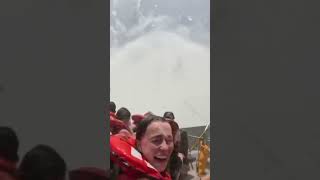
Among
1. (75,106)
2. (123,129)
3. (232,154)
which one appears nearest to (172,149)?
(123,129)

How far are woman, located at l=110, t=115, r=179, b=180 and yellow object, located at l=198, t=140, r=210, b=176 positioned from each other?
8.4 inches

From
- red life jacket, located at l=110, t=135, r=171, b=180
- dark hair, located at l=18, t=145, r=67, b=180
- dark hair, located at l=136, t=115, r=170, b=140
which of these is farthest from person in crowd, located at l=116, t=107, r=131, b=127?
dark hair, located at l=18, t=145, r=67, b=180

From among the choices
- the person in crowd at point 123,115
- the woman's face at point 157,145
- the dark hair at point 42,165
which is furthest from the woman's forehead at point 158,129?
the dark hair at point 42,165

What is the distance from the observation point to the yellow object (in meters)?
1.16

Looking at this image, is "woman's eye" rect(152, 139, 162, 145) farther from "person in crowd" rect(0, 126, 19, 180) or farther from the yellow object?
"person in crowd" rect(0, 126, 19, 180)

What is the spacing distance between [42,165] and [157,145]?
0.34 m

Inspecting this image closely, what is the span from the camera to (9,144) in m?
0.64

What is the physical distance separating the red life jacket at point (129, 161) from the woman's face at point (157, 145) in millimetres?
35

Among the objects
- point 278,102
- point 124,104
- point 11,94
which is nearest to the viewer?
point 11,94

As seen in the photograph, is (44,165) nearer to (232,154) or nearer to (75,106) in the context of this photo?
(75,106)

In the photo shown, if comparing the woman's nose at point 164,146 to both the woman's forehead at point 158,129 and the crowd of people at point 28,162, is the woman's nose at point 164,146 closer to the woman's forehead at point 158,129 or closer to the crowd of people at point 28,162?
the woman's forehead at point 158,129

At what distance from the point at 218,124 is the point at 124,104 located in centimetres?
64

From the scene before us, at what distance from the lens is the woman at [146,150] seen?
2.60 feet

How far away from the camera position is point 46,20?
63 cm
